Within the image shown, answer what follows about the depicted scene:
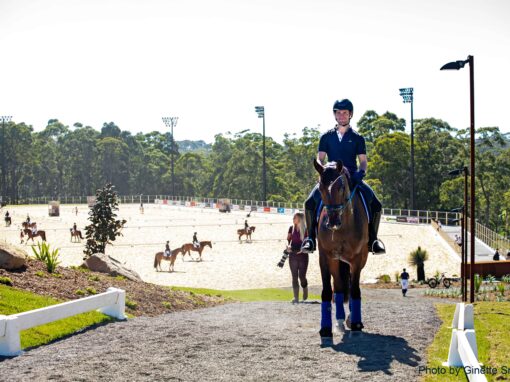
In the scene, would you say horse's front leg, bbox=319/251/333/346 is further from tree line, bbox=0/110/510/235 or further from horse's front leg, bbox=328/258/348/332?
tree line, bbox=0/110/510/235

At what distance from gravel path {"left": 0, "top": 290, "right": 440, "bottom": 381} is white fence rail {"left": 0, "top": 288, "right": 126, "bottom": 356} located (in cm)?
40

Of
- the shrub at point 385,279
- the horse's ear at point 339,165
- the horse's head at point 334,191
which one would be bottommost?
the shrub at point 385,279

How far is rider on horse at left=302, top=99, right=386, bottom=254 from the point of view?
1109 centimetres

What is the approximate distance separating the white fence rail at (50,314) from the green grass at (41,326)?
0.23 meters

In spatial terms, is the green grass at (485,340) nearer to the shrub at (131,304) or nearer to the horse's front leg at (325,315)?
the horse's front leg at (325,315)

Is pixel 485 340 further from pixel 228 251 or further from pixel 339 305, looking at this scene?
pixel 228 251

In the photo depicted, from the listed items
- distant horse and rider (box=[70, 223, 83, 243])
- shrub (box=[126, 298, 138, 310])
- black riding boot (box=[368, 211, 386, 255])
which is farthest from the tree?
black riding boot (box=[368, 211, 386, 255])

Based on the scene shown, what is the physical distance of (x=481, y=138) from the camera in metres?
103

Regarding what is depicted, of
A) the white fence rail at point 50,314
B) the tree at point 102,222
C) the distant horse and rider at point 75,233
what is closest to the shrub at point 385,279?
the tree at point 102,222

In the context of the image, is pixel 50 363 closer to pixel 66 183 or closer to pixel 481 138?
pixel 481 138

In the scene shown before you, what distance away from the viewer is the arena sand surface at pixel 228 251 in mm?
36219

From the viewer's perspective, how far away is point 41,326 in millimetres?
12391

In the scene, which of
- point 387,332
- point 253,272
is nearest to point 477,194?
point 253,272

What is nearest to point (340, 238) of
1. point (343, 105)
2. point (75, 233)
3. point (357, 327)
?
point (357, 327)
